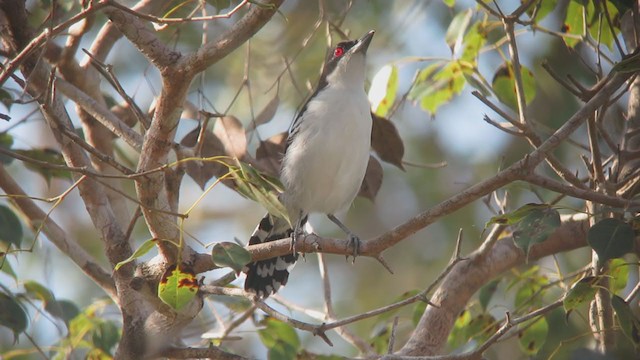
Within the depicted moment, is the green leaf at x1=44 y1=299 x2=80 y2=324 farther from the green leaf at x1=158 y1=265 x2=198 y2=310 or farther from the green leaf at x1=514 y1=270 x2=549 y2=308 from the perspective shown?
the green leaf at x1=514 y1=270 x2=549 y2=308

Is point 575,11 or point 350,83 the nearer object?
point 575,11

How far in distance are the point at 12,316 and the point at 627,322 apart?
2691 mm

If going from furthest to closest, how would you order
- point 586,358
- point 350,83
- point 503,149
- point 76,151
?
1. point 503,149
2. point 350,83
3. point 76,151
4. point 586,358

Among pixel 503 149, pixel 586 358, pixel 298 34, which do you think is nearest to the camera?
pixel 586 358

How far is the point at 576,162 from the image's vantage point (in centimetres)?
788

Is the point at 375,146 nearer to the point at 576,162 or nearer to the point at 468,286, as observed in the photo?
the point at 468,286

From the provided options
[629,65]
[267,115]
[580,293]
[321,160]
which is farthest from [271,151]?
[629,65]

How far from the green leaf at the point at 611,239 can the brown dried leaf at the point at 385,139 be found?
166 centimetres

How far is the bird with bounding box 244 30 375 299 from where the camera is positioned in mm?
4891

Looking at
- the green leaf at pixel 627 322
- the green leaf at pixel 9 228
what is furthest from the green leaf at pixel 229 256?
the green leaf at pixel 627 322

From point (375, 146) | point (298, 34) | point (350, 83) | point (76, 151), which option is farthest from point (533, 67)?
point (76, 151)

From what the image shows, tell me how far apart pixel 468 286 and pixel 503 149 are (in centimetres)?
394

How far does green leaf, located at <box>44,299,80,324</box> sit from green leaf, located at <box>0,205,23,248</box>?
18.6 inches

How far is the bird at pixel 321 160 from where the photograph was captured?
489 centimetres
